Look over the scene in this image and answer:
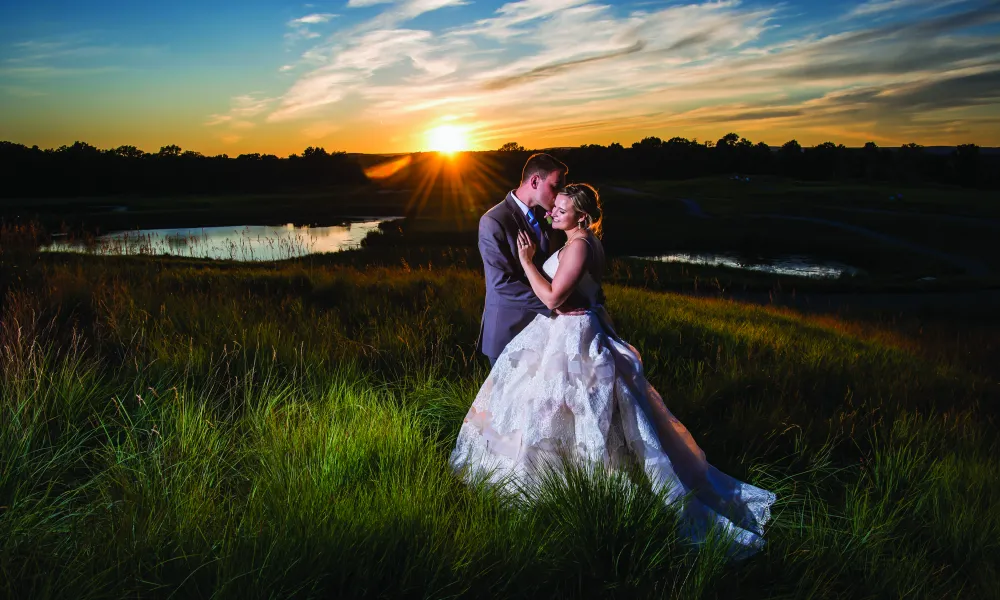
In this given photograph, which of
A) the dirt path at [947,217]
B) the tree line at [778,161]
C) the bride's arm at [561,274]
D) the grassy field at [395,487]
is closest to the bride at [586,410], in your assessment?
the bride's arm at [561,274]

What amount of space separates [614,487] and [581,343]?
35.0 inches

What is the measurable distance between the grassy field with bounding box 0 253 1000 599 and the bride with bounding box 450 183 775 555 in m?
0.27

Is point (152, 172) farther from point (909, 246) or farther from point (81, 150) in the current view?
point (909, 246)

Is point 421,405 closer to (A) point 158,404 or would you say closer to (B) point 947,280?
(A) point 158,404

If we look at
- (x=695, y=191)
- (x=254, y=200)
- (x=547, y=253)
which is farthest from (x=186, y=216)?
(x=547, y=253)

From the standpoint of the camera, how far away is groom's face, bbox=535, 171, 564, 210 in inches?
173

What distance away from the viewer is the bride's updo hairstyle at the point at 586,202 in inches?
148

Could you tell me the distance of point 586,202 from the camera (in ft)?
12.3

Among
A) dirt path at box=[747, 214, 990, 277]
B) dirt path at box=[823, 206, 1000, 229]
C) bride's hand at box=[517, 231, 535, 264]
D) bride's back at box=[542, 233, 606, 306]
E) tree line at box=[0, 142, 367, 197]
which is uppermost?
tree line at box=[0, 142, 367, 197]

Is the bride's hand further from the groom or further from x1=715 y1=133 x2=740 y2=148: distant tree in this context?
x1=715 y1=133 x2=740 y2=148: distant tree

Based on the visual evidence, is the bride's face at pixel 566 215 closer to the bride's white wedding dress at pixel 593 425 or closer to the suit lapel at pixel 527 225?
the bride's white wedding dress at pixel 593 425

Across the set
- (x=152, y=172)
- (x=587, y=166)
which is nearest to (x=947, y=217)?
(x=587, y=166)

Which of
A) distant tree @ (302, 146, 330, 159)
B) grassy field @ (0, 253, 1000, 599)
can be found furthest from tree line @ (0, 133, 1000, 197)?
grassy field @ (0, 253, 1000, 599)

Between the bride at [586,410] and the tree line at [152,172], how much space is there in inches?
3396
